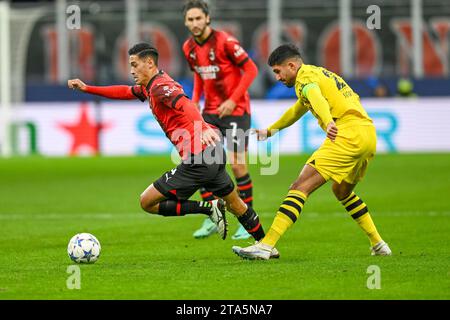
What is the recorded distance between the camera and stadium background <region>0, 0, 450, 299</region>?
38.5ft

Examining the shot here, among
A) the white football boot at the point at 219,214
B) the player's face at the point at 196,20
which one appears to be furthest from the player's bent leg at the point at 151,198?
the player's face at the point at 196,20

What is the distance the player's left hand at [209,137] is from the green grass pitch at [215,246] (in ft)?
3.61

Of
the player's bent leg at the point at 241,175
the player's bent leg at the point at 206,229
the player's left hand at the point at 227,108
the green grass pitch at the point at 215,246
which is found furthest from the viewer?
the player's bent leg at the point at 241,175

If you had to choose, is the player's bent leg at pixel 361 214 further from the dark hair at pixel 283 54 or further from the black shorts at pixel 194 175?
the dark hair at pixel 283 54

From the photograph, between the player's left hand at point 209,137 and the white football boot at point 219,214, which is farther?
the white football boot at point 219,214

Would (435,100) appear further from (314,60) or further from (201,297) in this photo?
(201,297)

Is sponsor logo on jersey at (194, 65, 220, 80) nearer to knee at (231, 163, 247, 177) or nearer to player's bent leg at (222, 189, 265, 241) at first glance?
knee at (231, 163, 247, 177)

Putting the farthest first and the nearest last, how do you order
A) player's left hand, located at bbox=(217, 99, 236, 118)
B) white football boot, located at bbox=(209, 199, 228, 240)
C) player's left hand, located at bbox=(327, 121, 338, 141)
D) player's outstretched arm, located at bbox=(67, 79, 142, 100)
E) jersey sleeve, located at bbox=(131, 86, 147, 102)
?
player's left hand, located at bbox=(217, 99, 236, 118)
player's outstretched arm, located at bbox=(67, 79, 142, 100)
jersey sleeve, located at bbox=(131, 86, 147, 102)
white football boot, located at bbox=(209, 199, 228, 240)
player's left hand, located at bbox=(327, 121, 338, 141)

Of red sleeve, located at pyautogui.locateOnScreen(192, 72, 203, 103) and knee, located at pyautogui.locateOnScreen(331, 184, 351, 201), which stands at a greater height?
red sleeve, located at pyautogui.locateOnScreen(192, 72, 203, 103)

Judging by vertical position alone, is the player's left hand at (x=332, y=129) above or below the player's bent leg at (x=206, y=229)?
above

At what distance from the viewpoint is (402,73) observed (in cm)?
2869

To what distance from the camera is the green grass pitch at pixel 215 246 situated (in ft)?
26.5

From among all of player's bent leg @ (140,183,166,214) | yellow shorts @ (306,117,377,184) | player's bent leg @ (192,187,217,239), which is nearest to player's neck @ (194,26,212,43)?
player's bent leg @ (192,187,217,239)
